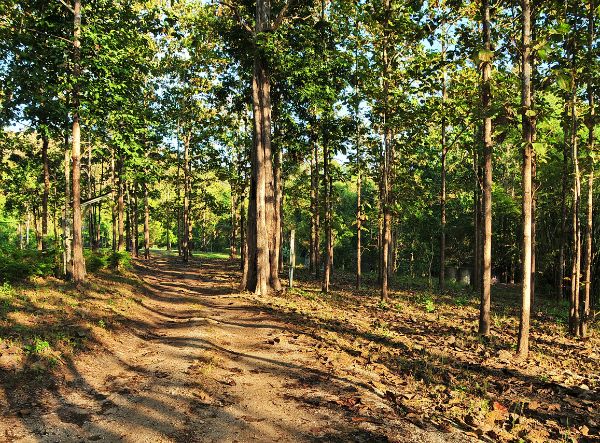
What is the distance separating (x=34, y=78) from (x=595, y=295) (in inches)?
1050

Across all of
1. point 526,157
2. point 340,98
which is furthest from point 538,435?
point 340,98

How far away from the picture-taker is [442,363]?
29.6 feet

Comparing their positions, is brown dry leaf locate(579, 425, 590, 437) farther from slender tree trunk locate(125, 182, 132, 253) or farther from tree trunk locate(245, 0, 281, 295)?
slender tree trunk locate(125, 182, 132, 253)

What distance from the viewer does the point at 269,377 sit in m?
7.47

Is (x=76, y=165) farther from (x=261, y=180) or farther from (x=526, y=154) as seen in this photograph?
(x=526, y=154)

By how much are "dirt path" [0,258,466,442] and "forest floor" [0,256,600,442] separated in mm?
30

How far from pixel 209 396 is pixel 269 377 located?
1331 millimetres

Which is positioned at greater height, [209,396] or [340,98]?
[340,98]

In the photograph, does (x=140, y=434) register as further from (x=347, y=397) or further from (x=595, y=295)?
(x=595, y=295)

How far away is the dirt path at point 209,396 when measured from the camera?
17.2 feet

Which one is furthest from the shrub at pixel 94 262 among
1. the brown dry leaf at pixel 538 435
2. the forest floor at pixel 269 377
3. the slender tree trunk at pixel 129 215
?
the brown dry leaf at pixel 538 435

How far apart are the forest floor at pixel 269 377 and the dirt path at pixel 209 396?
30 mm

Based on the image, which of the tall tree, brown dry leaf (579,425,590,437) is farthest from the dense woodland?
brown dry leaf (579,425,590,437)

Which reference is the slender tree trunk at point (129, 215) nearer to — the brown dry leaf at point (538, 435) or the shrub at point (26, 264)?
the shrub at point (26, 264)
